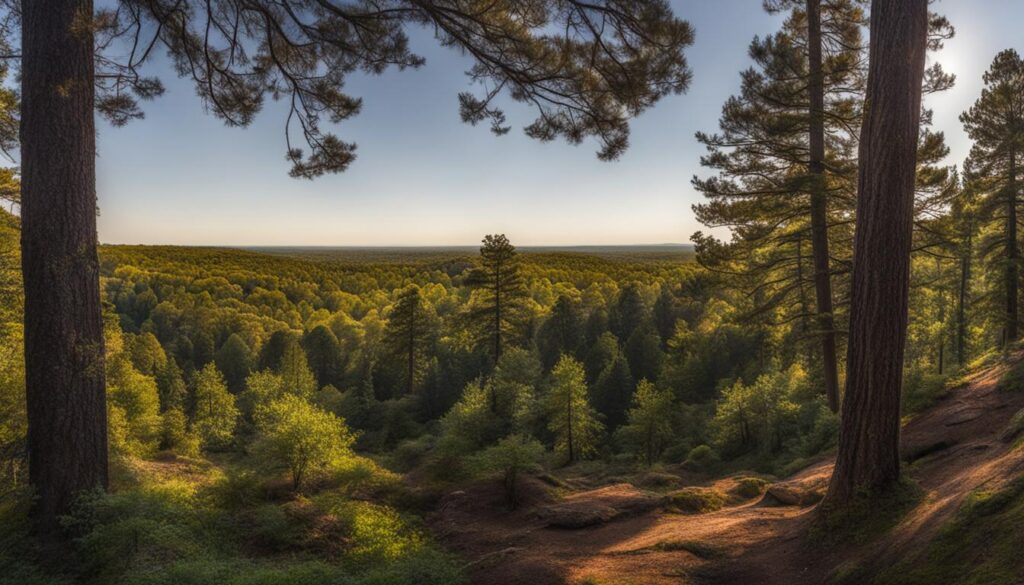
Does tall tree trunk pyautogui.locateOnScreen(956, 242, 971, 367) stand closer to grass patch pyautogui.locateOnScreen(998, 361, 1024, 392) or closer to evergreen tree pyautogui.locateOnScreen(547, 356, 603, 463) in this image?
evergreen tree pyautogui.locateOnScreen(547, 356, 603, 463)

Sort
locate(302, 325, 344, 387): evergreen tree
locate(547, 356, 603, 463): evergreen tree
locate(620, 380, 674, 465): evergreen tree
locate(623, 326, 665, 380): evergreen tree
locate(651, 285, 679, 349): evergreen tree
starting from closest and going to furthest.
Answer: locate(547, 356, 603, 463): evergreen tree → locate(620, 380, 674, 465): evergreen tree → locate(623, 326, 665, 380): evergreen tree → locate(651, 285, 679, 349): evergreen tree → locate(302, 325, 344, 387): evergreen tree

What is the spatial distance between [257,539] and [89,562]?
239 centimetres

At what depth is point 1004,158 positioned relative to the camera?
17688 mm

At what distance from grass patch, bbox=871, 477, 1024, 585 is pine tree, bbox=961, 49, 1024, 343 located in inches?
752

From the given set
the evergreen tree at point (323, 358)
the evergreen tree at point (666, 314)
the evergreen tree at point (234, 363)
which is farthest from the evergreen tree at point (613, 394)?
the evergreen tree at point (234, 363)

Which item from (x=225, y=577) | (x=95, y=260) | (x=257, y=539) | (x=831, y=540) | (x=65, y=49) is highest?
(x=65, y=49)

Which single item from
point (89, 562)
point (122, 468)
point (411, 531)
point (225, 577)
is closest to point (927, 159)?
point (411, 531)

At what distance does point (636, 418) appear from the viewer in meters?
22.4

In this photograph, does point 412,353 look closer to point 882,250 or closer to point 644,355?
point 644,355

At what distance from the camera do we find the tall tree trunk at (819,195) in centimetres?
1055

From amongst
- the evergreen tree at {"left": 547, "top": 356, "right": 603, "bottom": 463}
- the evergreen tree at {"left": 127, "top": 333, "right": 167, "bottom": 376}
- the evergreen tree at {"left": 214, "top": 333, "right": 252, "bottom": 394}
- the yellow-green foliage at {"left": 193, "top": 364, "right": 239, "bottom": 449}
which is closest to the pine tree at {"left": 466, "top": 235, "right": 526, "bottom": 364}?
the evergreen tree at {"left": 547, "top": 356, "right": 603, "bottom": 463}

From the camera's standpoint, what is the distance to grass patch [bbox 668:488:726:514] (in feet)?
28.7

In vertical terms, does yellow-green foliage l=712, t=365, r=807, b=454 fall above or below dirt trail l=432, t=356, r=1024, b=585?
below

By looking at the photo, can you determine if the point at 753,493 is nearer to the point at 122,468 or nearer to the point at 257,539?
the point at 257,539
